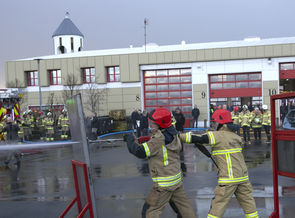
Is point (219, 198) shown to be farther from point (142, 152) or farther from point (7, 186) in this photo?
point (7, 186)

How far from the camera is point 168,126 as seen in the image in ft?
12.6

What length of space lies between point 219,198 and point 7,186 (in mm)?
6082

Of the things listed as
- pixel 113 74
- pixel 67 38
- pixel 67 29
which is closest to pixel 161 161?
pixel 113 74

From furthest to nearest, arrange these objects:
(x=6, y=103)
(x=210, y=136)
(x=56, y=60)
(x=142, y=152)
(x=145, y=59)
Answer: (x=56, y=60) < (x=145, y=59) < (x=6, y=103) < (x=210, y=136) < (x=142, y=152)

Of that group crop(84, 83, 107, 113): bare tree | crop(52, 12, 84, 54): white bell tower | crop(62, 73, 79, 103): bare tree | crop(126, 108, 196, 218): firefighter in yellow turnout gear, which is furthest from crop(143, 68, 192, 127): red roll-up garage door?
crop(52, 12, 84, 54): white bell tower

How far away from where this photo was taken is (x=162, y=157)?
3748mm

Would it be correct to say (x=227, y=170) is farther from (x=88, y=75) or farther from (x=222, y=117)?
(x=88, y=75)

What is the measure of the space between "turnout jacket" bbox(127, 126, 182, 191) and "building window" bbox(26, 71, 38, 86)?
95.2 ft

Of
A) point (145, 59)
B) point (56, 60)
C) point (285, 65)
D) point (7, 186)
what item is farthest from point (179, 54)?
point (7, 186)

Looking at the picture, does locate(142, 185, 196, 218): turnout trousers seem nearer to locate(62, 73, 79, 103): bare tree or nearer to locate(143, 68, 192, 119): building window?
locate(143, 68, 192, 119): building window

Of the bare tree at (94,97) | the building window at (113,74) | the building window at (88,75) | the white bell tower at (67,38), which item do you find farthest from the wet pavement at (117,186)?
the white bell tower at (67,38)

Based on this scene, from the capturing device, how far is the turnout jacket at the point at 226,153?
12.6 ft

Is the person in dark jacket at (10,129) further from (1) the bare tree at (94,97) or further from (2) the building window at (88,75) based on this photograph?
(2) the building window at (88,75)

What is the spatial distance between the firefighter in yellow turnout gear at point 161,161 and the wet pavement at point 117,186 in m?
1.52
